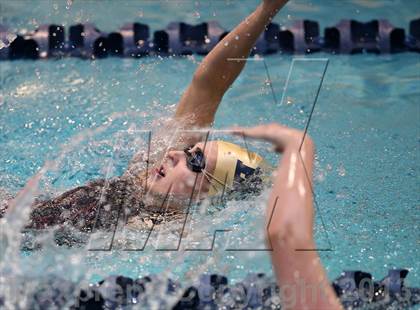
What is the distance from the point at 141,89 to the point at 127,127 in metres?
0.44

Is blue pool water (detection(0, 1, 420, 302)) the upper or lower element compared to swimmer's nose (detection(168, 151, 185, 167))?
lower

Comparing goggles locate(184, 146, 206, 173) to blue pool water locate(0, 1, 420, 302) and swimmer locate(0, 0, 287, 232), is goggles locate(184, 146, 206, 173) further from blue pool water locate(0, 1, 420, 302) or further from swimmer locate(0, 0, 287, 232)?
blue pool water locate(0, 1, 420, 302)

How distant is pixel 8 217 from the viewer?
69.4 inches

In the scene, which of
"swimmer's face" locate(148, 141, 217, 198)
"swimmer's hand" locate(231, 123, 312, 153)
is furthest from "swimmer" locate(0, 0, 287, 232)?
"swimmer's hand" locate(231, 123, 312, 153)

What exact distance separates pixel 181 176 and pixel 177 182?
2 centimetres

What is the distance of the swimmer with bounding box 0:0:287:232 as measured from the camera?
208 cm

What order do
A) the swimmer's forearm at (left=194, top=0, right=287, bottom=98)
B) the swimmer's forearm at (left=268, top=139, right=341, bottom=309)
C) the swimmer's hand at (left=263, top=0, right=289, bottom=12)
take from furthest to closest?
1. the swimmer's forearm at (left=194, top=0, right=287, bottom=98)
2. the swimmer's hand at (left=263, top=0, right=289, bottom=12)
3. the swimmer's forearm at (left=268, top=139, right=341, bottom=309)

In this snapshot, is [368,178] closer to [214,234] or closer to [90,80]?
[214,234]

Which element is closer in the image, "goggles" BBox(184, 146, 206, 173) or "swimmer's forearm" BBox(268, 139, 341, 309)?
"swimmer's forearm" BBox(268, 139, 341, 309)

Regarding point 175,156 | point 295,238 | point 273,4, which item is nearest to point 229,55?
point 273,4

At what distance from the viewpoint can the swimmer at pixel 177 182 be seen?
2.08 metres

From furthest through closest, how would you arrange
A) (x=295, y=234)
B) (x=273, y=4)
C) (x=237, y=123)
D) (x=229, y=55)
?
1. (x=237, y=123)
2. (x=229, y=55)
3. (x=273, y=4)
4. (x=295, y=234)

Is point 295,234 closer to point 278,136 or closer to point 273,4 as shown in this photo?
point 278,136

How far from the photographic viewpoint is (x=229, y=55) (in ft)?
7.30
